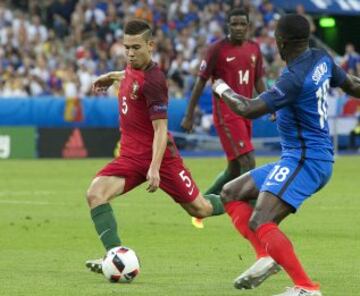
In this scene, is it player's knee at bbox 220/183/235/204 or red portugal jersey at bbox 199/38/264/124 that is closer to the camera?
player's knee at bbox 220/183/235/204

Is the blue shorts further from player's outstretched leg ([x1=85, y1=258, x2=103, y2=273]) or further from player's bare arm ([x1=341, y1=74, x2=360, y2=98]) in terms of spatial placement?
player's outstretched leg ([x1=85, y1=258, x2=103, y2=273])

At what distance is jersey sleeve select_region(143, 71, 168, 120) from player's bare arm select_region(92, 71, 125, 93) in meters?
0.74

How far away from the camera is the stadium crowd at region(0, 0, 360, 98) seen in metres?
34.1

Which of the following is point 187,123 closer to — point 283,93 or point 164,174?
point 164,174

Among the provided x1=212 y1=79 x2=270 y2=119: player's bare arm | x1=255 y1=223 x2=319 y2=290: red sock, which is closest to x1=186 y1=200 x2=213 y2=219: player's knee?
x1=255 y1=223 x2=319 y2=290: red sock

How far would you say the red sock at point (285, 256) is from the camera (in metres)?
9.26

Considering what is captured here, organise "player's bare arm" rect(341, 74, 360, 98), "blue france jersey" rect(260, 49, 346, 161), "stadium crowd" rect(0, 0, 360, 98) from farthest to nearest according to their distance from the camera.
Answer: "stadium crowd" rect(0, 0, 360, 98) → "player's bare arm" rect(341, 74, 360, 98) → "blue france jersey" rect(260, 49, 346, 161)

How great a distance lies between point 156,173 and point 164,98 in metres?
0.76

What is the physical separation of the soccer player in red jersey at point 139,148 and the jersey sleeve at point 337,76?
1722 millimetres

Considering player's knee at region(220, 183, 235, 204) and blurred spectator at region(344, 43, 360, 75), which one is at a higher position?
player's knee at region(220, 183, 235, 204)

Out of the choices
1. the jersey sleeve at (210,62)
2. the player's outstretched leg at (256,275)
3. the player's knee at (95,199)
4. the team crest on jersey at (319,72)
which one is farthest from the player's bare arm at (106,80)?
the jersey sleeve at (210,62)

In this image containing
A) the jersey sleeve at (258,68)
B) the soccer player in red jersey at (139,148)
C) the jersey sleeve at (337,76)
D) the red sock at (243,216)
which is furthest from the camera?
the jersey sleeve at (258,68)

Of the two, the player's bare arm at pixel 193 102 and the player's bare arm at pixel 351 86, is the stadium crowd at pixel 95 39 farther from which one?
the player's bare arm at pixel 351 86

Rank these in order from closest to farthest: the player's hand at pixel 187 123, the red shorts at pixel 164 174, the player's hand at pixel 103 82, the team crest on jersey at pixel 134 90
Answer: the team crest on jersey at pixel 134 90, the red shorts at pixel 164 174, the player's hand at pixel 103 82, the player's hand at pixel 187 123
